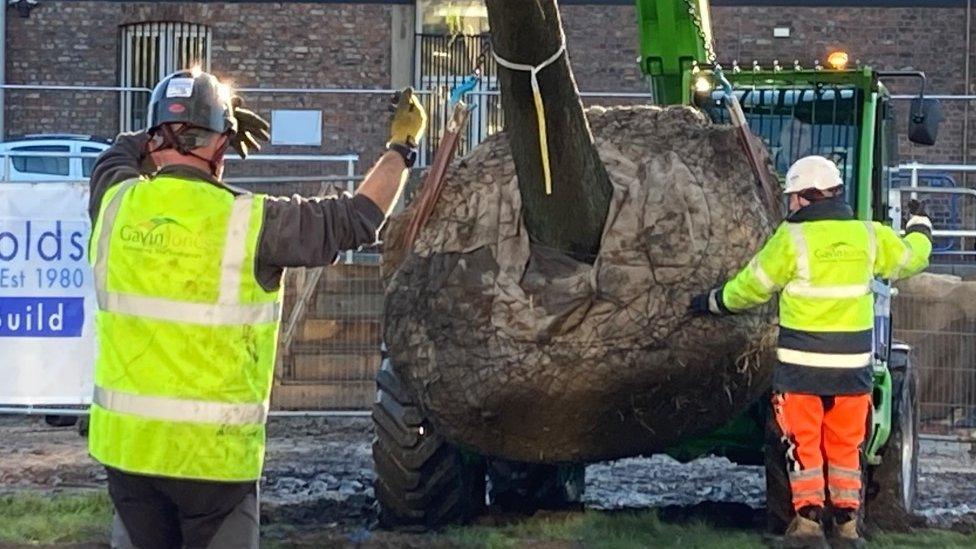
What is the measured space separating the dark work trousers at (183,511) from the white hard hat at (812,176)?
12.1 ft

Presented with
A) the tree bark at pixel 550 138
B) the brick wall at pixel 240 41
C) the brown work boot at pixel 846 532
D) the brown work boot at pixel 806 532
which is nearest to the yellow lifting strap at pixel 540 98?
the tree bark at pixel 550 138

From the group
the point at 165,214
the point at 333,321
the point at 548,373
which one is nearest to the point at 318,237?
the point at 165,214

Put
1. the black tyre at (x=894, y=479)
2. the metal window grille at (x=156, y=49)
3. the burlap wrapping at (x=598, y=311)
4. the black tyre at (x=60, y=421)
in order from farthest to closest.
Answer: the metal window grille at (x=156, y=49) → the black tyre at (x=60, y=421) → the black tyre at (x=894, y=479) → the burlap wrapping at (x=598, y=311)

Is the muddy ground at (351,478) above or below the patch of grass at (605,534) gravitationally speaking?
below

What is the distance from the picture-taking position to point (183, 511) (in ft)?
16.0

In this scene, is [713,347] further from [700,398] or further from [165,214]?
[165,214]

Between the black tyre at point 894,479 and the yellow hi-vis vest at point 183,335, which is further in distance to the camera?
the black tyre at point 894,479

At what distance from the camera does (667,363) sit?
7383 millimetres

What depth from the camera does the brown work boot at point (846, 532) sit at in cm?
784

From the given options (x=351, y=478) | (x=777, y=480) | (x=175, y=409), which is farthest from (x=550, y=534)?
(x=175, y=409)

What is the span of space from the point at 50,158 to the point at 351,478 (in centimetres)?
744

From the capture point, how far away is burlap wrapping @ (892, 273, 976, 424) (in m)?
13.8

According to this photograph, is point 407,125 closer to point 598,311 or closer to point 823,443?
point 598,311

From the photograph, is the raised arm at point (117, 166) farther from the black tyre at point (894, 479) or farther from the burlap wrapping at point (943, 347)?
the burlap wrapping at point (943, 347)
